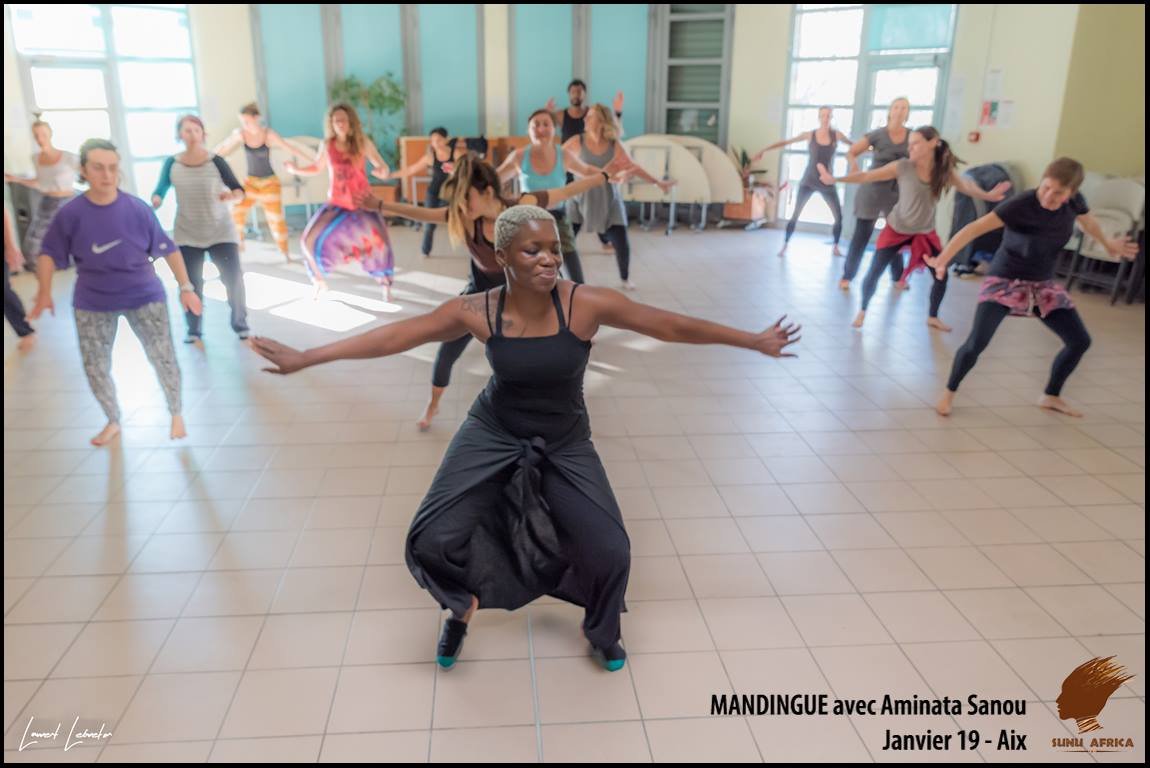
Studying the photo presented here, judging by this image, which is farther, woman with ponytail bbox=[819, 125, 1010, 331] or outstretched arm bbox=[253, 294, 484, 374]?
woman with ponytail bbox=[819, 125, 1010, 331]

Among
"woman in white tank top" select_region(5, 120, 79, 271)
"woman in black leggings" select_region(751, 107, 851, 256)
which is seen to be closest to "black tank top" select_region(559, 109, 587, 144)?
"woman in black leggings" select_region(751, 107, 851, 256)

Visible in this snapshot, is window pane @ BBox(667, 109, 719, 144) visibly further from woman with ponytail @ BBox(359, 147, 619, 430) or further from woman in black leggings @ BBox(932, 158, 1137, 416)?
woman with ponytail @ BBox(359, 147, 619, 430)

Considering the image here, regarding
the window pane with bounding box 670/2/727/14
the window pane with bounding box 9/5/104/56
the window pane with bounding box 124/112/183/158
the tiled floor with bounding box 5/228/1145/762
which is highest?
the window pane with bounding box 670/2/727/14

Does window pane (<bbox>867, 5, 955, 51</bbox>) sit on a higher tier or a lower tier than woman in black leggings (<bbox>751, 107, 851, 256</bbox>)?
higher

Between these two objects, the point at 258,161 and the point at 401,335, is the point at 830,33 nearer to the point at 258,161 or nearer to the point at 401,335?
the point at 258,161

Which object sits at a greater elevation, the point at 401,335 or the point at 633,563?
the point at 401,335

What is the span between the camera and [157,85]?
10.1m

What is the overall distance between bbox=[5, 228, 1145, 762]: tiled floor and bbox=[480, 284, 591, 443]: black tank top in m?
0.76

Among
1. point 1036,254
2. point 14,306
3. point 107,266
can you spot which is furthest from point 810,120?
point 107,266

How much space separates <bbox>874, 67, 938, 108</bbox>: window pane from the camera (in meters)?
9.38

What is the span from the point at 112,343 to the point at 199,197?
5.32 feet

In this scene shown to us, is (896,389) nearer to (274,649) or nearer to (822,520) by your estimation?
(822,520)

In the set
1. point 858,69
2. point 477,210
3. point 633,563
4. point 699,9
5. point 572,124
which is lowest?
point 633,563

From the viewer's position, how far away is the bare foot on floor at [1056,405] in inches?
197
